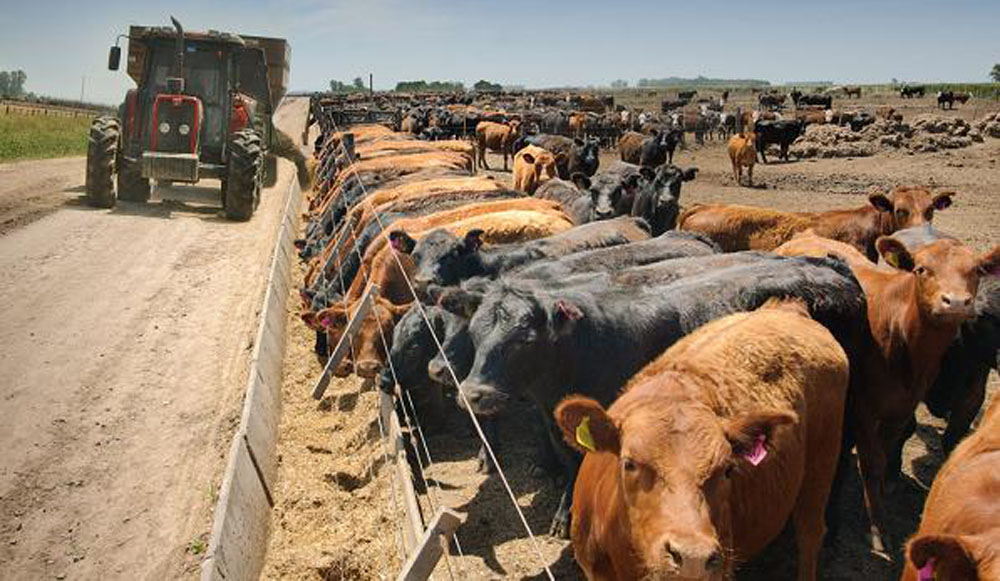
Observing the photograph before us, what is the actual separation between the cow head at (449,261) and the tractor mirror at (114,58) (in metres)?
12.1

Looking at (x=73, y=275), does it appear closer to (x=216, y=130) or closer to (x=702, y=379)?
(x=216, y=130)

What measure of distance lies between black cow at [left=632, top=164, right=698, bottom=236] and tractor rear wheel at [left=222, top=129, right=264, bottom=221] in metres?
7.98

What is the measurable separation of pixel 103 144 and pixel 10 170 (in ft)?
29.8

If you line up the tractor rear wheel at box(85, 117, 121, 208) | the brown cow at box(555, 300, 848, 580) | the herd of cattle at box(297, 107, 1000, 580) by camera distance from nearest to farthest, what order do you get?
the brown cow at box(555, 300, 848, 580), the herd of cattle at box(297, 107, 1000, 580), the tractor rear wheel at box(85, 117, 121, 208)

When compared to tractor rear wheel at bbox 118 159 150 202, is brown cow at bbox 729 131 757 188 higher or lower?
higher

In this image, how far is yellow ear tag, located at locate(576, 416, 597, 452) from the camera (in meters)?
3.26

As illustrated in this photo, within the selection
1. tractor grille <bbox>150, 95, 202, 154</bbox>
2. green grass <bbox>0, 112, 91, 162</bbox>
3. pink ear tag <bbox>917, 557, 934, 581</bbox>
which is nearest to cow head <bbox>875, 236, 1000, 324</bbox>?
pink ear tag <bbox>917, 557, 934, 581</bbox>

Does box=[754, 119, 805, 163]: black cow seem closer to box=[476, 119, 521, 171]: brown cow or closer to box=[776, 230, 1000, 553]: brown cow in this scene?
box=[476, 119, 521, 171]: brown cow

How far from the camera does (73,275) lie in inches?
456

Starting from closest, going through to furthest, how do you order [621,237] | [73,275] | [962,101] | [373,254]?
[621,237] < [373,254] < [73,275] < [962,101]

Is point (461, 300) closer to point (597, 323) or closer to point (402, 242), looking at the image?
point (597, 323)

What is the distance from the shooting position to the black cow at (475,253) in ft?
24.1

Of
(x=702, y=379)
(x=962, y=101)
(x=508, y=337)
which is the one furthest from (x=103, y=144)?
(x=962, y=101)

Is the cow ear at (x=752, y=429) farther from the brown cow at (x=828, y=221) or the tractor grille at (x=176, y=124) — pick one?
the tractor grille at (x=176, y=124)
